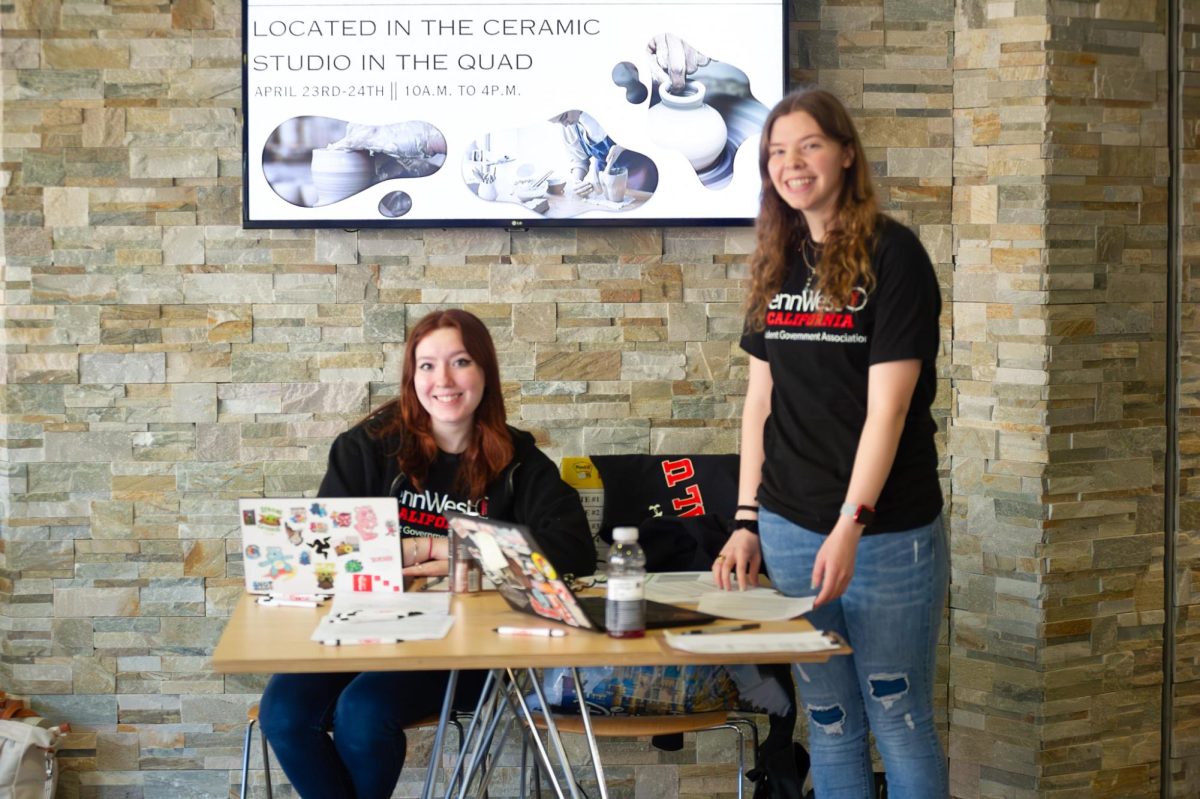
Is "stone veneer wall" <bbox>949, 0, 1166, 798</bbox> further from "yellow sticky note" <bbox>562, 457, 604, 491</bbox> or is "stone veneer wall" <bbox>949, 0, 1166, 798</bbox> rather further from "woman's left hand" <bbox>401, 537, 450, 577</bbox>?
"woman's left hand" <bbox>401, 537, 450, 577</bbox>

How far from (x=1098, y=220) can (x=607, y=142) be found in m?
1.18

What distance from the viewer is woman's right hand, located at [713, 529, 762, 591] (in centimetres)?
230

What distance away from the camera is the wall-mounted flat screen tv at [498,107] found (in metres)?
3.09

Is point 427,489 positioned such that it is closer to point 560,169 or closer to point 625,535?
point 625,535

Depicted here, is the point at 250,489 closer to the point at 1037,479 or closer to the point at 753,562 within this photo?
the point at 753,562

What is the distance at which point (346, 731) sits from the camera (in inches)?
94.4

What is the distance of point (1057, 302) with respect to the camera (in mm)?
3018

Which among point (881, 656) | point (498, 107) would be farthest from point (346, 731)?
point (498, 107)

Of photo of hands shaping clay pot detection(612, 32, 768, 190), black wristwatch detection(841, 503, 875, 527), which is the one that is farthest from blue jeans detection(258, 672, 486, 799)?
photo of hands shaping clay pot detection(612, 32, 768, 190)

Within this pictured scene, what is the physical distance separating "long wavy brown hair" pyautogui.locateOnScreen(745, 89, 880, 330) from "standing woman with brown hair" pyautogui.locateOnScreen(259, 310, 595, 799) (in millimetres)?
616

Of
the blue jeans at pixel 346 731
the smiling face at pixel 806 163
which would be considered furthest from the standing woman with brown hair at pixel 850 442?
the blue jeans at pixel 346 731

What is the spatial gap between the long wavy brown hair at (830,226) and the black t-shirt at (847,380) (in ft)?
0.07

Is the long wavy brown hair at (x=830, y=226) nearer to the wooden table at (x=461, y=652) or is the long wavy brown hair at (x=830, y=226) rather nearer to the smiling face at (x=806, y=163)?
the smiling face at (x=806, y=163)

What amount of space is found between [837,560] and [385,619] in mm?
730
